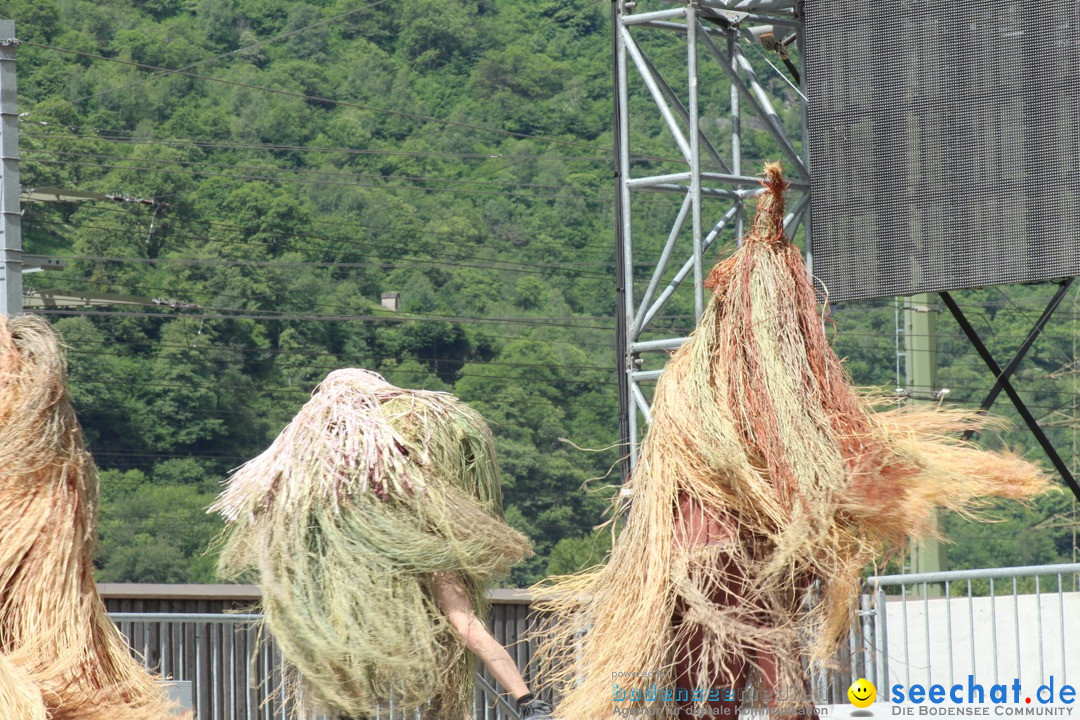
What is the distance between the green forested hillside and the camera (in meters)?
34.7

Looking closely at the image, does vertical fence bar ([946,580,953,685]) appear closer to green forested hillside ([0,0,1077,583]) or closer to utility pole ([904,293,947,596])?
utility pole ([904,293,947,596])

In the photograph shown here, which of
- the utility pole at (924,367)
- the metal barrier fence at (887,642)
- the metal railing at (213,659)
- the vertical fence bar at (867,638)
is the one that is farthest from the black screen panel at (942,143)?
the utility pole at (924,367)

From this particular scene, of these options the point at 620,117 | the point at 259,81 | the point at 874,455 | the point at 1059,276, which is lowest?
the point at 874,455

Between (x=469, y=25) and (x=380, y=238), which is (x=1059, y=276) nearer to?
(x=380, y=238)

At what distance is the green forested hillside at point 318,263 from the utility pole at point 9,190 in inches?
905

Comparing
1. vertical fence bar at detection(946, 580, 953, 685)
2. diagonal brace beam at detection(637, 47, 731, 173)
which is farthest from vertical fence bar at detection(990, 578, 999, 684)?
diagonal brace beam at detection(637, 47, 731, 173)

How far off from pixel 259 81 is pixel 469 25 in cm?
904

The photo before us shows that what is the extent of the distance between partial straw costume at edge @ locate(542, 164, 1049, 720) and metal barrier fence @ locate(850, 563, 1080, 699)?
190cm

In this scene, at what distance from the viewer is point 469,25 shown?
5156 centimetres

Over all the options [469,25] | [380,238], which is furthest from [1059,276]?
[469,25]

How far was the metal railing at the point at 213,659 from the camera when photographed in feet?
24.1

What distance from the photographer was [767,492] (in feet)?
12.0

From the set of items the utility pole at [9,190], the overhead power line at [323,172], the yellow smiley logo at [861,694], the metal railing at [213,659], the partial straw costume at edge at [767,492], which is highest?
the overhead power line at [323,172]

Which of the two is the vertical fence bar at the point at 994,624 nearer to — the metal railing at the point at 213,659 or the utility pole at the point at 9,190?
the metal railing at the point at 213,659
